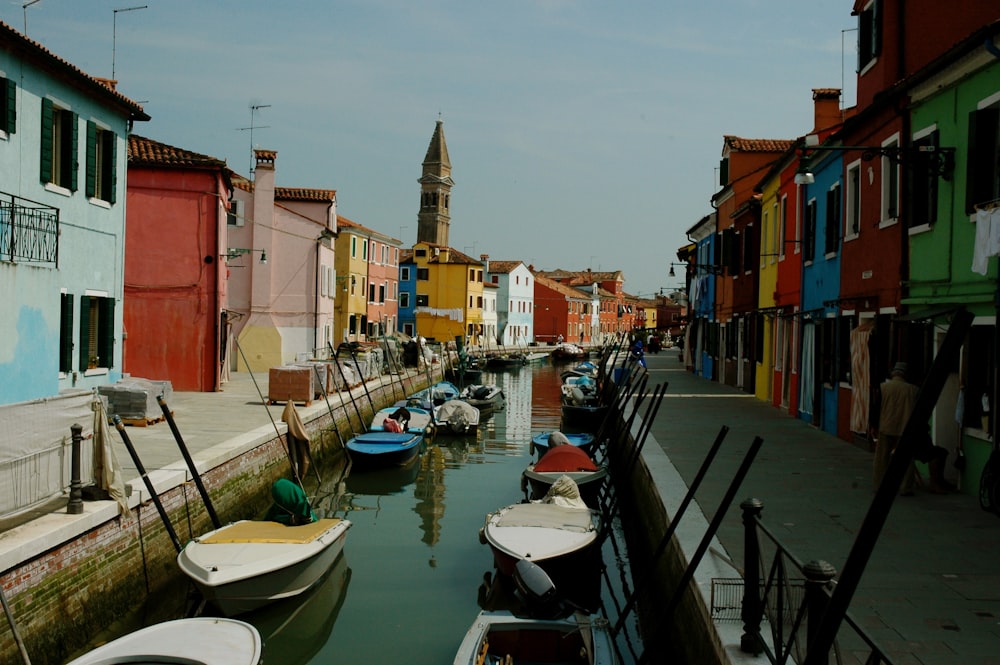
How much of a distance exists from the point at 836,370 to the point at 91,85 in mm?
14788

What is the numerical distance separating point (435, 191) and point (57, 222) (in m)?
91.3

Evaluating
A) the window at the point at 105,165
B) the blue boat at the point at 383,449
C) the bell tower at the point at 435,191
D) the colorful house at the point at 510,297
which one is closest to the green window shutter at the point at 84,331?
the window at the point at 105,165

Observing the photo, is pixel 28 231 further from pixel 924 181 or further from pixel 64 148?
pixel 924 181

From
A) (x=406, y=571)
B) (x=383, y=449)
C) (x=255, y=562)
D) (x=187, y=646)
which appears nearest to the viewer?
(x=187, y=646)

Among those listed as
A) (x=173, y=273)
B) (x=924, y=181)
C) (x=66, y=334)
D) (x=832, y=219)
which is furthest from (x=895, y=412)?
(x=173, y=273)

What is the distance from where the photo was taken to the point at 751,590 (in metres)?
6.08

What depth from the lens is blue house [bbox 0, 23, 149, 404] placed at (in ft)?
44.1

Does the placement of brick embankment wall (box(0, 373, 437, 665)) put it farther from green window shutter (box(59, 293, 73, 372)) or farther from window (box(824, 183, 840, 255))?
window (box(824, 183, 840, 255))

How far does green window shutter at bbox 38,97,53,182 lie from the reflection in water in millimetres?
8754

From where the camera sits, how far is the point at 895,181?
13.7 metres

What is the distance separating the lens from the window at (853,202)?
1562cm

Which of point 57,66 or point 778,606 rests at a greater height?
point 57,66

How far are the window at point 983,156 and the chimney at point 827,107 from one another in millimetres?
14664

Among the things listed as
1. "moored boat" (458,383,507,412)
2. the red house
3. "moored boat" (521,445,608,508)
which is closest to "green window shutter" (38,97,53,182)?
the red house
